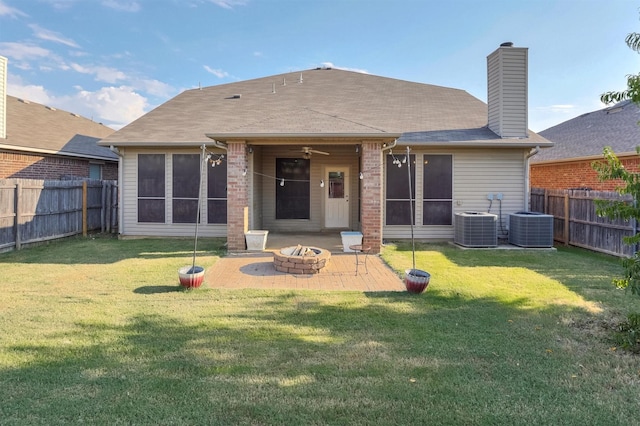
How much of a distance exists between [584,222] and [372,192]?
18.2ft

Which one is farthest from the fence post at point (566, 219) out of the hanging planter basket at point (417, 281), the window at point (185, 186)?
the window at point (185, 186)

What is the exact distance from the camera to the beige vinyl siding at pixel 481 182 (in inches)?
407

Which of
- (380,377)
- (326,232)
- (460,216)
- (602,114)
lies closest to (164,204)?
(326,232)

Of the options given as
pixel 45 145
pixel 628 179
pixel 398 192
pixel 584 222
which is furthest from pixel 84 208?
pixel 584 222

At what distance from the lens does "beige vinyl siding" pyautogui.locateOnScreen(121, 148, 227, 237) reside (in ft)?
34.9

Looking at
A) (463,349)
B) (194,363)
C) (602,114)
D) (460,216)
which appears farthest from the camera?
(602,114)

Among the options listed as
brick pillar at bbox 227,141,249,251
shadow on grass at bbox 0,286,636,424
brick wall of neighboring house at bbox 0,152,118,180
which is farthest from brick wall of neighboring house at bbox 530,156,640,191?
brick wall of neighboring house at bbox 0,152,118,180

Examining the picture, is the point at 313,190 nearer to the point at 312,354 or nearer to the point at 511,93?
the point at 511,93

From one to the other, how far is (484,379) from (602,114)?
55.7 ft

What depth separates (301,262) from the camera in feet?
21.9

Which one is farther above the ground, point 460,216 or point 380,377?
point 460,216

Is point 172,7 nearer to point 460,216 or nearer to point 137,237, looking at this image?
point 137,237

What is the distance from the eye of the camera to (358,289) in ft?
18.8

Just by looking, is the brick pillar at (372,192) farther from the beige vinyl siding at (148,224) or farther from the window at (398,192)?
the beige vinyl siding at (148,224)
